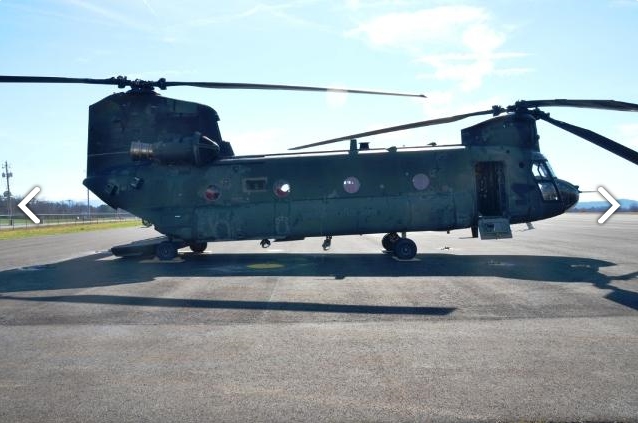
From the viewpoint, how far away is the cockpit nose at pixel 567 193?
1758 cm

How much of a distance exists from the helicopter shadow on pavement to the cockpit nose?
2352mm

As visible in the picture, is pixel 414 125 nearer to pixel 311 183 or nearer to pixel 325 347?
pixel 311 183

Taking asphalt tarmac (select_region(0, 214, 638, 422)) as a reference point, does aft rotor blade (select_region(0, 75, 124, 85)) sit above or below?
above

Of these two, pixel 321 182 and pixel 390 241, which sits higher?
pixel 321 182

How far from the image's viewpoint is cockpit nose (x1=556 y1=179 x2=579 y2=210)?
17578mm

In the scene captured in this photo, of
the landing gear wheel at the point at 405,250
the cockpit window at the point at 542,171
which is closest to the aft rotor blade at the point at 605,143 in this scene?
the cockpit window at the point at 542,171

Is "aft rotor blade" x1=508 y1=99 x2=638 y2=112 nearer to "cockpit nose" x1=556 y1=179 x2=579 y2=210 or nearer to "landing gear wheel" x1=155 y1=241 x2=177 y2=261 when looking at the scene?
"cockpit nose" x1=556 y1=179 x2=579 y2=210

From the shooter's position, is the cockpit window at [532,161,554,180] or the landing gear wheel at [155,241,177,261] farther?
the landing gear wheel at [155,241,177,261]

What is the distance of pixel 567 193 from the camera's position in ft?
57.8

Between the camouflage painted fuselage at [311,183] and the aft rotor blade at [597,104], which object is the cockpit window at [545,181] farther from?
the aft rotor blade at [597,104]

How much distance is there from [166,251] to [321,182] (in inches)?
246

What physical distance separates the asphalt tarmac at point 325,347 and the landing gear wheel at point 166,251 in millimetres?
4928

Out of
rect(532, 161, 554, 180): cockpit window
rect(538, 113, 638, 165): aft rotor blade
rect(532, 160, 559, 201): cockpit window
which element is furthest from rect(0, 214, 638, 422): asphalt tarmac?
rect(532, 161, 554, 180): cockpit window

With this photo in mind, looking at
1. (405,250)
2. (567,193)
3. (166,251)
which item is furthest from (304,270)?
(567,193)
